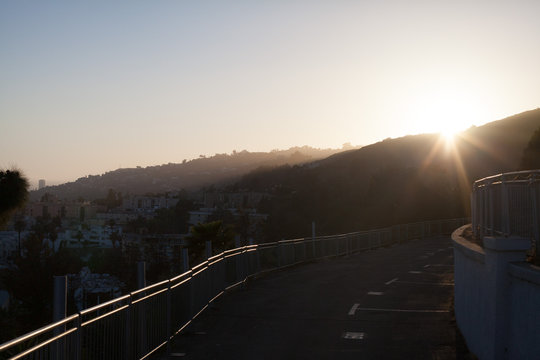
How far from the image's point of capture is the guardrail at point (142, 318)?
21.9 ft

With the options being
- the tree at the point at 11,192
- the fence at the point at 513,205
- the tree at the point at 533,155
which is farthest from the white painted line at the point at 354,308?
the tree at the point at 533,155

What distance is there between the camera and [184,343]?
11891 millimetres

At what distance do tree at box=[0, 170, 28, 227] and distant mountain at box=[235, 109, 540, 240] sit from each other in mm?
52367

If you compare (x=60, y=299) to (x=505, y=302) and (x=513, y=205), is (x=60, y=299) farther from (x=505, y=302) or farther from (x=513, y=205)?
(x=513, y=205)

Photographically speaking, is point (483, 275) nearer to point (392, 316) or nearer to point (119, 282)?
point (392, 316)

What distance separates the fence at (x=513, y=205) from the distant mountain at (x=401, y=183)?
57308 millimetres

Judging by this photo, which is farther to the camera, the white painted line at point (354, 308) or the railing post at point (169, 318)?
the white painted line at point (354, 308)

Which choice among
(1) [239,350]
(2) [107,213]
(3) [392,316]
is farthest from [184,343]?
(2) [107,213]

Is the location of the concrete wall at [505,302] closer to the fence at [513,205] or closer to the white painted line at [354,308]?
the fence at [513,205]

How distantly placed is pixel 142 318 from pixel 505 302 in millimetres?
5512

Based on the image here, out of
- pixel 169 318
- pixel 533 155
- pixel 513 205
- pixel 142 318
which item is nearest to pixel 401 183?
pixel 533 155

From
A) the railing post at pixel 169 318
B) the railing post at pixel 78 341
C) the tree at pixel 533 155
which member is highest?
the tree at pixel 533 155

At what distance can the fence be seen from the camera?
8648 millimetres

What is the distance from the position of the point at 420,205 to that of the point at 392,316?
54630 mm
